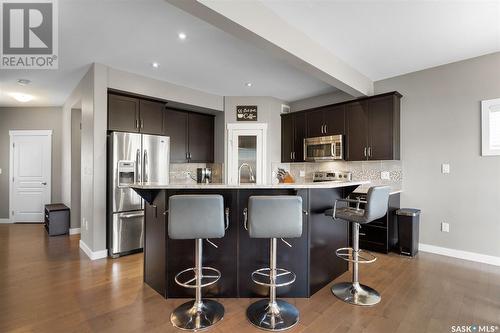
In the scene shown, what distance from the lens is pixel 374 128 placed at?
4027 millimetres

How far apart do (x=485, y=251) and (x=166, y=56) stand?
4.90 metres

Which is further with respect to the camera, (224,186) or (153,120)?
(153,120)

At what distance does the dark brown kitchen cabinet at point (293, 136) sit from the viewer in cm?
507

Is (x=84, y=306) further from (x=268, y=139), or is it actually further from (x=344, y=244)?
(x=268, y=139)

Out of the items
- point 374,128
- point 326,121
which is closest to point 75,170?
point 326,121

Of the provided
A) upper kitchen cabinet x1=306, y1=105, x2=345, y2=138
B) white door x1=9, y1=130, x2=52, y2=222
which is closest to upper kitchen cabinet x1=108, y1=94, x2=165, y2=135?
upper kitchen cabinet x1=306, y1=105, x2=345, y2=138

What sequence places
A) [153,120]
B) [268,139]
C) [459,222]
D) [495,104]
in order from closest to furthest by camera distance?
[495,104], [459,222], [153,120], [268,139]

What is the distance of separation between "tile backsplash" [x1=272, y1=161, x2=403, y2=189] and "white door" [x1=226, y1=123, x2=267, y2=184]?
372 millimetres

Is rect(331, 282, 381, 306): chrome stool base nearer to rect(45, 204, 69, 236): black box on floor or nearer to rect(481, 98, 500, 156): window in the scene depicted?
rect(481, 98, 500, 156): window

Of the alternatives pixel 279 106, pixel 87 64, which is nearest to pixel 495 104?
pixel 279 106

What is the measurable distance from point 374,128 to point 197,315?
3.60 meters

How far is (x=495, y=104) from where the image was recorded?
325cm

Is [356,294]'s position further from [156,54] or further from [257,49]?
[156,54]

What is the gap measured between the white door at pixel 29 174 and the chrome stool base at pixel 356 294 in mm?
6585
